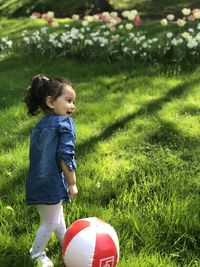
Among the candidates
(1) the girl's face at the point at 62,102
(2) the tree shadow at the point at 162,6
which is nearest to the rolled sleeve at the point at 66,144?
(1) the girl's face at the point at 62,102

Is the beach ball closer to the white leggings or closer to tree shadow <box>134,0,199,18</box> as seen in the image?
the white leggings

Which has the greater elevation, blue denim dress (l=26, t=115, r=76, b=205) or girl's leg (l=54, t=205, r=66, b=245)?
blue denim dress (l=26, t=115, r=76, b=205)

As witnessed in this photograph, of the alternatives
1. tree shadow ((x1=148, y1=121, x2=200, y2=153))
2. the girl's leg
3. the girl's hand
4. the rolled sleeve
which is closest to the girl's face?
the rolled sleeve

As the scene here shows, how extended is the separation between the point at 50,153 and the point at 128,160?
1.86 meters

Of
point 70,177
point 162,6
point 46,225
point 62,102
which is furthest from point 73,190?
point 162,6

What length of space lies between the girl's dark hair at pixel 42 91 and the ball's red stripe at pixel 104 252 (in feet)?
3.18

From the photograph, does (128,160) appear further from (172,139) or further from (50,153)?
(50,153)

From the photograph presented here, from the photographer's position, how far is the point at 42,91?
339cm

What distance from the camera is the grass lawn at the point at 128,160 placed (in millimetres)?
3742

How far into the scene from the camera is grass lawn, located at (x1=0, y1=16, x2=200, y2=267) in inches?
147

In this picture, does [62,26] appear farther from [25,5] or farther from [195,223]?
[195,223]

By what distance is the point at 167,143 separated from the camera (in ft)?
17.9

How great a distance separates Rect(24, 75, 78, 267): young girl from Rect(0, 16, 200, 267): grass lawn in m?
0.41

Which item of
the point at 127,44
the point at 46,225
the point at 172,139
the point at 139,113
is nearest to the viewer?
the point at 46,225
